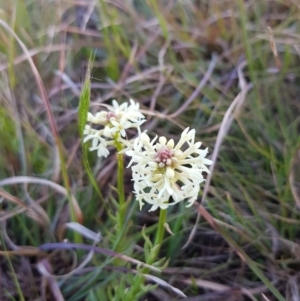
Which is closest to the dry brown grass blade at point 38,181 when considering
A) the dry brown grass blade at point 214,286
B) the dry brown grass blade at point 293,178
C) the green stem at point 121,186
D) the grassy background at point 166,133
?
the grassy background at point 166,133

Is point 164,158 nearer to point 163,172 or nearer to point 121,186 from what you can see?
point 163,172

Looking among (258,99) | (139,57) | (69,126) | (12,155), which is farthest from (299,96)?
(12,155)

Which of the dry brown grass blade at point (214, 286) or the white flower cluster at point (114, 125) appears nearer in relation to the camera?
the white flower cluster at point (114, 125)

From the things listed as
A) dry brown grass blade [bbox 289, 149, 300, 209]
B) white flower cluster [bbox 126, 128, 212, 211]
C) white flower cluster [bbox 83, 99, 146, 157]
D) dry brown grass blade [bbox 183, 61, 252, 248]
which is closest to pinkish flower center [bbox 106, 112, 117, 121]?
white flower cluster [bbox 83, 99, 146, 157]

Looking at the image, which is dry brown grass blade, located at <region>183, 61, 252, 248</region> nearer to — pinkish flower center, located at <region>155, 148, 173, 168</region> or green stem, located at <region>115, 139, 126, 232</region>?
green stem, located at <region>115, 139, 126, 232</region>

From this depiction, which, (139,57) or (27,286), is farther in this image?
(139,57)

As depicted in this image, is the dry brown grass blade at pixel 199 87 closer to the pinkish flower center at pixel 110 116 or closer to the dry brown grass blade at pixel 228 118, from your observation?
the dry brown grass blade at pixel 228 118

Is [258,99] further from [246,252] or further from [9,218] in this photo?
[9,218]

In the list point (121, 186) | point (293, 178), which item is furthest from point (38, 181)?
point (293, 178)
